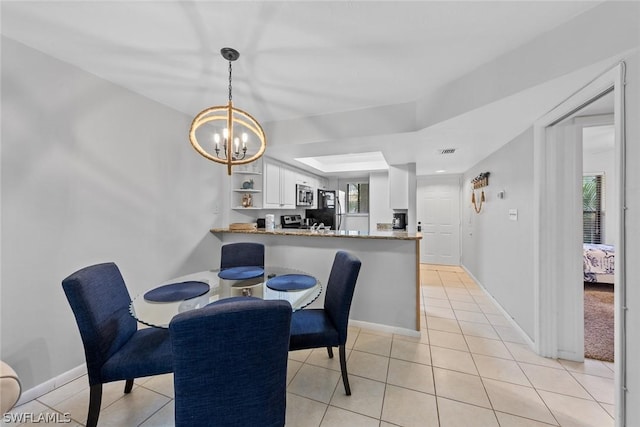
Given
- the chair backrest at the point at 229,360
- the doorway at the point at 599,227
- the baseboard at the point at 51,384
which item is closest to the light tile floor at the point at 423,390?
the baseboard at the point at 51,384

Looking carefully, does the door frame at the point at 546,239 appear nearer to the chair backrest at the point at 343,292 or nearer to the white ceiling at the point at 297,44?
the white ceiling at the point at 297,44

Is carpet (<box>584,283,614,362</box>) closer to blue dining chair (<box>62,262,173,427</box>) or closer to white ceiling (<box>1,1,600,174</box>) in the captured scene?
white ceiling (<box>1,1,600,174</box>)

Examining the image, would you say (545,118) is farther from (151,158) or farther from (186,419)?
(151,158)

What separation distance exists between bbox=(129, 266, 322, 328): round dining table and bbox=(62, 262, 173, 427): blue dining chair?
136 millimetres

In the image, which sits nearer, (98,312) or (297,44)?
(98,312)

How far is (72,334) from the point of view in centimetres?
198

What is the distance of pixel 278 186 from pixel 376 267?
216 centimetres

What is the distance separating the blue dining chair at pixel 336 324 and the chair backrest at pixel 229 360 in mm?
658

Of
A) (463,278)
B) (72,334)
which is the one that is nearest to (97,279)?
(72,334)

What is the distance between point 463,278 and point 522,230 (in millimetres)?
2428

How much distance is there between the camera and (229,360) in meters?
0.93

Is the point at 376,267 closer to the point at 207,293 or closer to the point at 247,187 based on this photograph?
the point at 207,293

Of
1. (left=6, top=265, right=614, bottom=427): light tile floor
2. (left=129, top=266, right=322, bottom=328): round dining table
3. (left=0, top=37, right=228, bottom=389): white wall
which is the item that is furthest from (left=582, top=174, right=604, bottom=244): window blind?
(left=0, top=37, right=228, bottom=389): white wall

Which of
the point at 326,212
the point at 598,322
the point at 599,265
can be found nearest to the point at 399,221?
the point at 326,212
